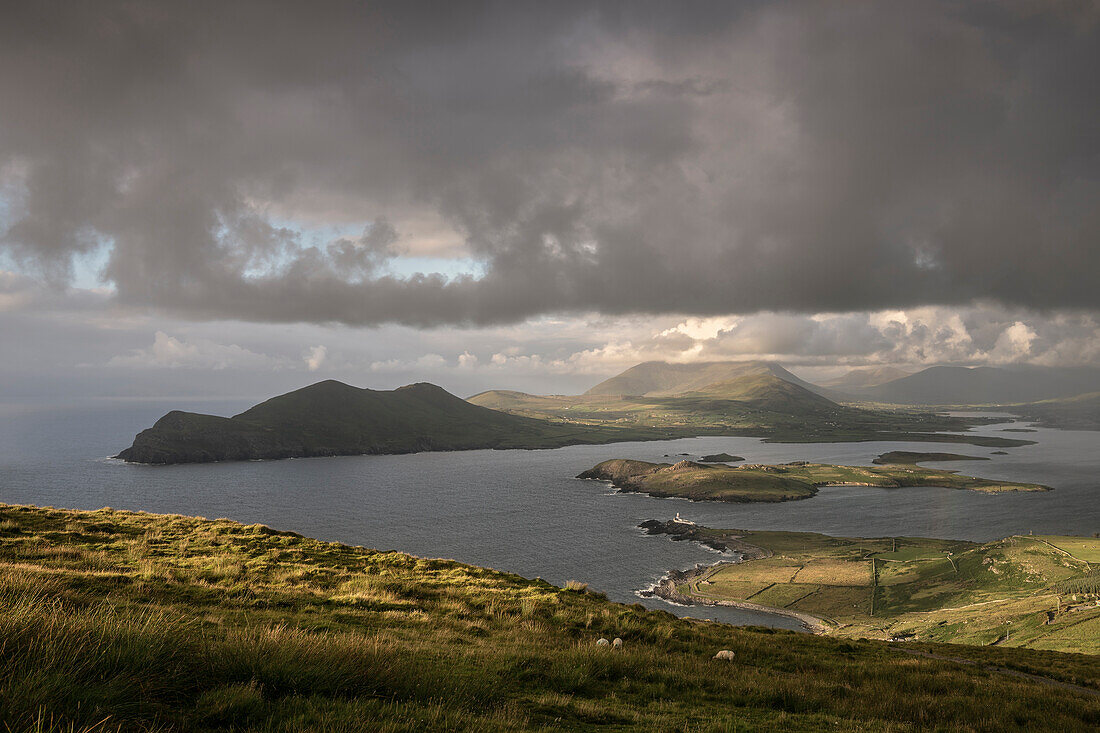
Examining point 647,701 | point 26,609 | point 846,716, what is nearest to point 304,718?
point 26,609

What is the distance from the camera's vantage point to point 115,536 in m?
27.1

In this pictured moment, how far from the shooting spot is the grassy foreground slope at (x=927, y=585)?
73.9 meters

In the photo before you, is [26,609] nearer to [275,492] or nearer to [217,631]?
A: [217,631]

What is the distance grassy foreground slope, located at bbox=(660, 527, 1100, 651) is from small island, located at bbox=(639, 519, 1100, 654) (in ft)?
0.61

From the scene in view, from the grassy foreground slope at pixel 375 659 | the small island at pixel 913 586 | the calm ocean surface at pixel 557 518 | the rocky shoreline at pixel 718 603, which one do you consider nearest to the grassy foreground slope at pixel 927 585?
the small island at pixel 913 586

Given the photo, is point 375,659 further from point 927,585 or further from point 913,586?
point 927,585

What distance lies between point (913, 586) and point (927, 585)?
329 centimetres

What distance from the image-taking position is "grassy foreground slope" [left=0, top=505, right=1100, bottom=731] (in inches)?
289

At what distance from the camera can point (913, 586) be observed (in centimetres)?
11162

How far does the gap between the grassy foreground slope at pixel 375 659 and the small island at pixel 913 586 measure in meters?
60.6

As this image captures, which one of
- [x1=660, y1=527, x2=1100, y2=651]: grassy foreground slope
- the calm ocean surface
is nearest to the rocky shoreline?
[x1=660, y1=527, x2=1100, y2=651]: grassy foreground slope

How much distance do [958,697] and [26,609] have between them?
22124 mm

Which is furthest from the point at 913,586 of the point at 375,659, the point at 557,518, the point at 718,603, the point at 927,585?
the point at 375,659

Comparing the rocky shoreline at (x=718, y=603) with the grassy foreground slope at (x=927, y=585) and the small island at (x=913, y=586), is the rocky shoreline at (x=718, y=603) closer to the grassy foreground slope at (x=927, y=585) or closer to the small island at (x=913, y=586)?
the small island at (x=913, y=586)
